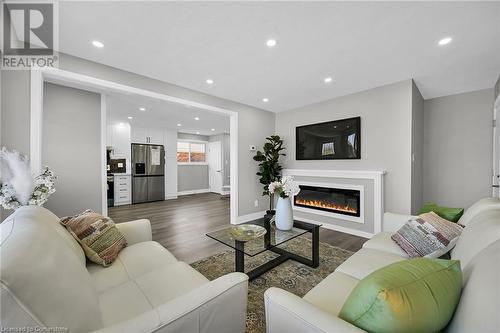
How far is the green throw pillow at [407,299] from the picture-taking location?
64 centimetres

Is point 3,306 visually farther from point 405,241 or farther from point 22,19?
point 22,19

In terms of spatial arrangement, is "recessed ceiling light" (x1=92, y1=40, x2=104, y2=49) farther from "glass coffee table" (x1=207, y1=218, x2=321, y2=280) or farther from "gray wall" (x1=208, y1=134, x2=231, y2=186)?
"gray wall" (x1=208, y1=134, x2=231, y2=186)

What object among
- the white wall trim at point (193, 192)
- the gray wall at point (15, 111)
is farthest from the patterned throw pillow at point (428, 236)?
the white wall trim at point (193, 192)

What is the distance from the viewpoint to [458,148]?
11.0 feet

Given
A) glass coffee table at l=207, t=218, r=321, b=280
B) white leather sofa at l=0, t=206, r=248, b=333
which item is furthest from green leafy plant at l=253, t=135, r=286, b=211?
white leather sofa at l=0, t=206, r=248, b=333

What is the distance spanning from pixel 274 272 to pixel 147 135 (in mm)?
5789

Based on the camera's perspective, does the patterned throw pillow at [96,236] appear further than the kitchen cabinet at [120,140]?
No

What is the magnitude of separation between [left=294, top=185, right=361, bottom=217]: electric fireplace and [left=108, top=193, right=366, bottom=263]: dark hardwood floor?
407 millimetres

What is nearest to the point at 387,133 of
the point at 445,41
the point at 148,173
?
the point at 445,41

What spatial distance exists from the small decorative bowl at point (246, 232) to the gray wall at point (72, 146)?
8.22 ft

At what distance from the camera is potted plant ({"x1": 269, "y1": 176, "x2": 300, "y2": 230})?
214 cm

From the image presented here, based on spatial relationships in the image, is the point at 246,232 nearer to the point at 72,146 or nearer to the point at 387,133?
the point at 387,133

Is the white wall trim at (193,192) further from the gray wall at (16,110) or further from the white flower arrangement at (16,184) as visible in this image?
the white flower arrangement at (16,184)

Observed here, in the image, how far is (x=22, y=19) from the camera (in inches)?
67.7
